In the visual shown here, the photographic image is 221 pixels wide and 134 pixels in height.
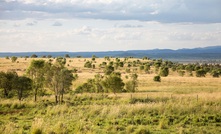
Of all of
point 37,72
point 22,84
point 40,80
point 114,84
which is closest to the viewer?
point 40,80

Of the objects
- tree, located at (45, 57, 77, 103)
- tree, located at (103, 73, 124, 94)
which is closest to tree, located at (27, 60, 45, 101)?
tree, located at (45, 57, 77, 103)

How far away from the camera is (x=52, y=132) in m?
15.6

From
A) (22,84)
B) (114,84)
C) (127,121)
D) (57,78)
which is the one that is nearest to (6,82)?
(22,84)

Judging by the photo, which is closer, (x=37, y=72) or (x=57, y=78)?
(x=57, y=78)

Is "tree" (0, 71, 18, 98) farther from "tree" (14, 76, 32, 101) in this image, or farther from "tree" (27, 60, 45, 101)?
"tree" (27, 60, 45, 101)

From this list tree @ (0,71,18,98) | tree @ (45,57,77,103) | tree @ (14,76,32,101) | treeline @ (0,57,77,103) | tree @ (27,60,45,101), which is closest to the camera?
tree @ (45,57,77,103)

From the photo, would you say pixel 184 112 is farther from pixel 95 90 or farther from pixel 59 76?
pixel 95 90

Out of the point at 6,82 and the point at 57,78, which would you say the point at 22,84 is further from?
the point at 57,78

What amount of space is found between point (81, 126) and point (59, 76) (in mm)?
21372

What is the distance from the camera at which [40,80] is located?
40.6 meters

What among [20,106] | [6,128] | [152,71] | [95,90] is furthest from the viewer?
[152,71]

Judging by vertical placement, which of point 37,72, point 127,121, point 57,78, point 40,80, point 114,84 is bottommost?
point 114,84

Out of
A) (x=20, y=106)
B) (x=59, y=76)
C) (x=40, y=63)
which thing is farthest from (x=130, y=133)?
(x=40, y=63)

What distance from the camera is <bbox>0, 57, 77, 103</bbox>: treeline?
1476 inches
